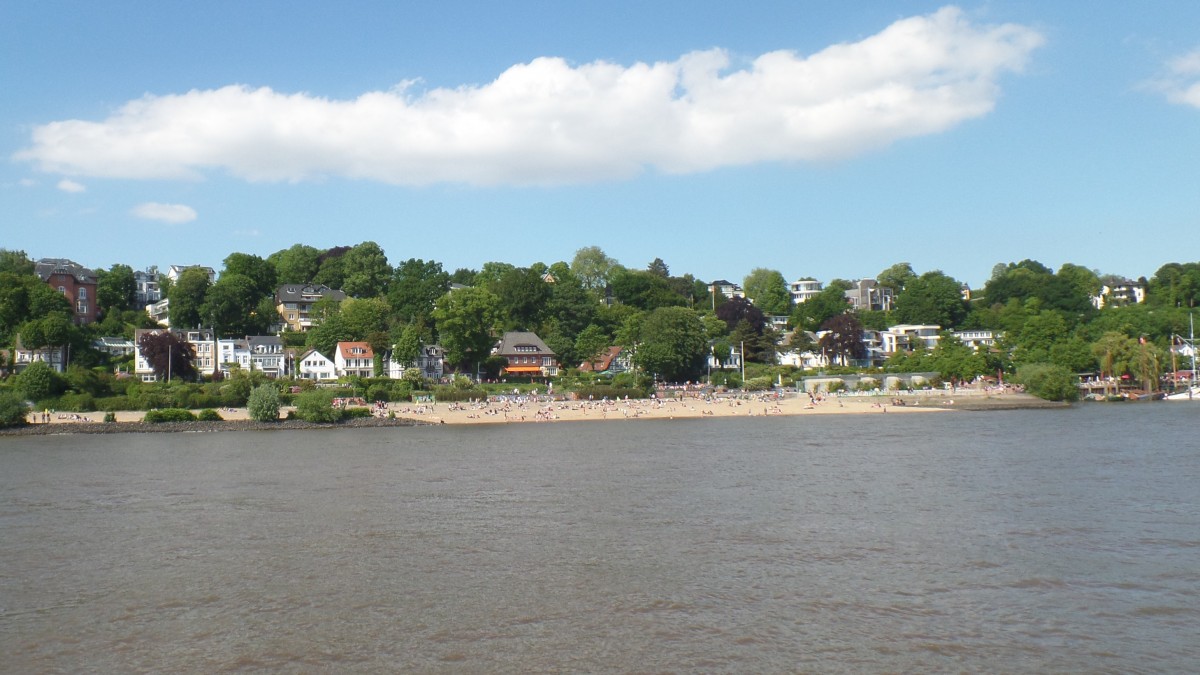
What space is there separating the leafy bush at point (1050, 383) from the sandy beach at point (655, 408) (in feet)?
3.43

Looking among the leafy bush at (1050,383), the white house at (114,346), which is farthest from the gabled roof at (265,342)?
the leafy bush at (1050,383)

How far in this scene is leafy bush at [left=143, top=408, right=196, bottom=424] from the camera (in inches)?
2206

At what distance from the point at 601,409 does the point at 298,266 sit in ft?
211

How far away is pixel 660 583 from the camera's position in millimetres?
16281

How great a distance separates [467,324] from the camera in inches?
3105

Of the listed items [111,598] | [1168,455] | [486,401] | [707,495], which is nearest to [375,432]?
[486,401]

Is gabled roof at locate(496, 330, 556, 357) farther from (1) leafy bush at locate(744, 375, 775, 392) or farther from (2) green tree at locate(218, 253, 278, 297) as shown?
(2) green tree at locate(218, 253, 278, 297)

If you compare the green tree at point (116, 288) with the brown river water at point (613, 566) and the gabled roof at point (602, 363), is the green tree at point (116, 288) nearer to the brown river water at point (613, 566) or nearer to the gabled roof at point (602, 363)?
the gabled roof at point (602, 363)

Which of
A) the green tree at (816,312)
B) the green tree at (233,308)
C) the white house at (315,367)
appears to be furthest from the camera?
the green tree at (816,312)

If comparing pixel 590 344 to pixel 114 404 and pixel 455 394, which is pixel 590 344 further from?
pixel 114 404

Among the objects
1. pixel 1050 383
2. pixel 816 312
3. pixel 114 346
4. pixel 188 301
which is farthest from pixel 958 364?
pixel 114 346

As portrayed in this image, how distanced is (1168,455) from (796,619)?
90.0 ft

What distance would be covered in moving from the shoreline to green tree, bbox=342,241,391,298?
1738 inches

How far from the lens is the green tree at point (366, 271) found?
344 feet
